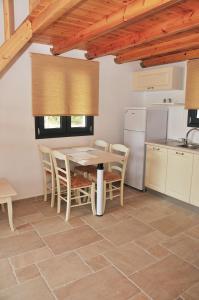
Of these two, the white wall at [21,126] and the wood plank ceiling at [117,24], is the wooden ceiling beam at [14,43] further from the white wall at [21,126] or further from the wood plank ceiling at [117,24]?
A: the white wall at [21,126]

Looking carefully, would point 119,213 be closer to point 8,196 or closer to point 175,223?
point 175,223

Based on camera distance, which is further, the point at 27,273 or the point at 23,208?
the point at 23,208

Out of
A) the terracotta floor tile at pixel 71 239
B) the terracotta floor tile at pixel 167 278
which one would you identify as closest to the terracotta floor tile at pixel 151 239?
the terracotta floor tile at pixel 167 278

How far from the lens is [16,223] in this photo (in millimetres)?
3154

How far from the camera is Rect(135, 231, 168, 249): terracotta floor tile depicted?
2.72 meters

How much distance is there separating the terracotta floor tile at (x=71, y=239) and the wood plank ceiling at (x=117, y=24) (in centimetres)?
221

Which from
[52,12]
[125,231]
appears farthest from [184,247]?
[52,12]

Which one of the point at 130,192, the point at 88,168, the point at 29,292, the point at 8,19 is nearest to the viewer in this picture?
the point at 29,292

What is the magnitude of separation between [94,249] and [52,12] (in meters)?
2.38

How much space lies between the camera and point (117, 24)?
2396 mm

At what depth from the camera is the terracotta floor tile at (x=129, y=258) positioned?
91.5 inches

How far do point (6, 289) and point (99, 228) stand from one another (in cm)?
131

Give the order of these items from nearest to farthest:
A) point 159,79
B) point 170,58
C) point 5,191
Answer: point 5,191, point 170,58, point 159,79

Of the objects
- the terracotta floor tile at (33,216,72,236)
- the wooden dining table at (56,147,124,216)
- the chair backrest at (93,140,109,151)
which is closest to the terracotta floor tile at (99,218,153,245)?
the wooden dining table at (56,147,124,216)
